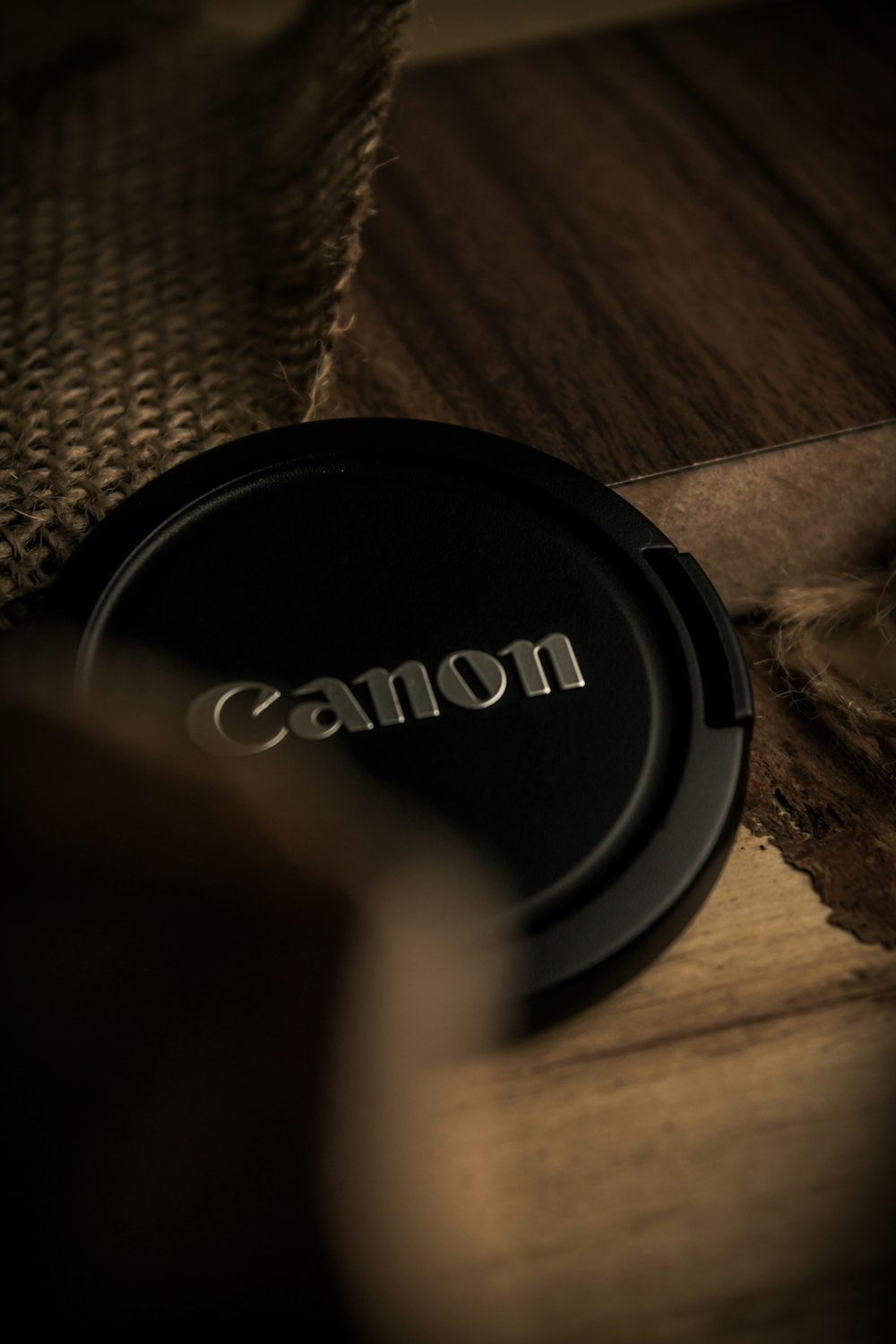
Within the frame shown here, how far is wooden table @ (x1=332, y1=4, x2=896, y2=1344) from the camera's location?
44 cm

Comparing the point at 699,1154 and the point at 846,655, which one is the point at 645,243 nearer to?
the point at 846,655

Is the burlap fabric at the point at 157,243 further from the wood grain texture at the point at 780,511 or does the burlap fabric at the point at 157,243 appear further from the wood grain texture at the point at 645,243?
the wood grain texture at the point at 780,511

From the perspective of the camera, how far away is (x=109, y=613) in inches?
21.0

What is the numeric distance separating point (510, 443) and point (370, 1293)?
1.34 feet

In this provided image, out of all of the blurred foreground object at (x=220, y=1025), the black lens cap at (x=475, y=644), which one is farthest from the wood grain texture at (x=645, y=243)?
the blurred foreground object at (x=220, y=1025)

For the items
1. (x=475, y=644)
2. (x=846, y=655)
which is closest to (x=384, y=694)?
(x=475, y=644)

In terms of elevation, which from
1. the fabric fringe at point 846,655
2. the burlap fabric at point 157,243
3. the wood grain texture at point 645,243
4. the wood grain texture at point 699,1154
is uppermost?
the burlap fabric at point 157,243

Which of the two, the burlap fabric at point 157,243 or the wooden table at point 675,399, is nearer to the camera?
the wooden table at point 675,399

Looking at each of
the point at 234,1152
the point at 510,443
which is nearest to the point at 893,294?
the point at 510,443

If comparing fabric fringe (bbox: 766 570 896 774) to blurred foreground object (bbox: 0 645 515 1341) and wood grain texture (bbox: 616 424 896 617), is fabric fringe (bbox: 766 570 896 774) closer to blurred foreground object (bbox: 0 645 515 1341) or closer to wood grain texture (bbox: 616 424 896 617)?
wood grain texture (bbox: 616 424 896 617)

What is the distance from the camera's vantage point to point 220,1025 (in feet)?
1.44

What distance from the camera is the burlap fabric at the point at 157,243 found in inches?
25.3

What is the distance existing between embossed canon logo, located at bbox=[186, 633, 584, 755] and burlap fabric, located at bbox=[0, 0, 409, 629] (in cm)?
16

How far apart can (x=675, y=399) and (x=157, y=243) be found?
0.39m
